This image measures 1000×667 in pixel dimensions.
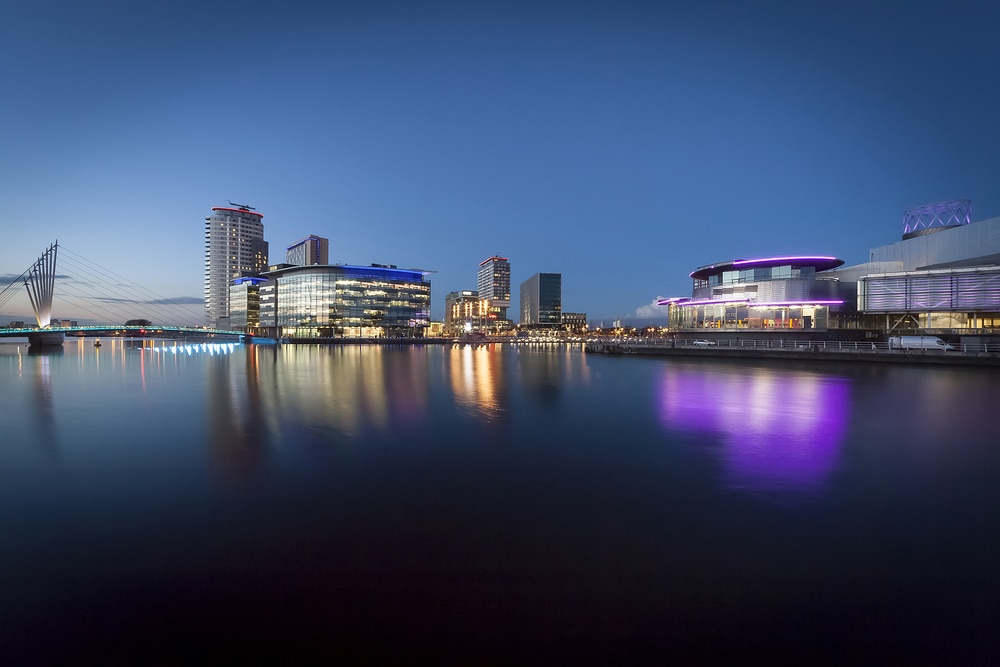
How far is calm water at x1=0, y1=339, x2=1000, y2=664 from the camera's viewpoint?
4496 mm

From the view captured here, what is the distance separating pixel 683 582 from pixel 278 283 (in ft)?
487

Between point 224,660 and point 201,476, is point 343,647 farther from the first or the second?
point 201,476

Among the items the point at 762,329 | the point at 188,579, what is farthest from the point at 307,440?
the point at 762,329

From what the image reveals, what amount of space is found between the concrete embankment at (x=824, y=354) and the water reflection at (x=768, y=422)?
605 inches

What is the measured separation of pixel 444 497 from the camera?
8.17 meters

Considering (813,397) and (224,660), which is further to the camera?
(813,397)

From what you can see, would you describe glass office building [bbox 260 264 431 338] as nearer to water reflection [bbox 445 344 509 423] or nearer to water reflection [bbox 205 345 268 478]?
water reflection [bbox 445 344 509 423]

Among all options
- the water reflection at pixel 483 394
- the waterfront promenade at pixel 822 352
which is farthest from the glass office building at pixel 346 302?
the water reflection at pixel 483 394

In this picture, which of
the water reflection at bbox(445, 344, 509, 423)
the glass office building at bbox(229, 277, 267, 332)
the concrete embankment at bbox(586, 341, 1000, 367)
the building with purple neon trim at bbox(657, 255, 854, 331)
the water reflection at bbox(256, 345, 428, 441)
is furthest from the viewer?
the glass office building at bbox(229, 277, 267, 332)

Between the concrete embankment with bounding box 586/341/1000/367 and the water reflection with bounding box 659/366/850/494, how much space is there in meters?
15.4

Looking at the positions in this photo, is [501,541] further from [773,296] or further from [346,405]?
[773,296]

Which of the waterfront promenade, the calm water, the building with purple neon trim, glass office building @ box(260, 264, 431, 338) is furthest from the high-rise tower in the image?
the calm water

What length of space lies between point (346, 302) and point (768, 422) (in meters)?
125

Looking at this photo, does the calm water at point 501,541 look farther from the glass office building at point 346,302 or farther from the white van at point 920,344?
the glass office building at point 346,302
